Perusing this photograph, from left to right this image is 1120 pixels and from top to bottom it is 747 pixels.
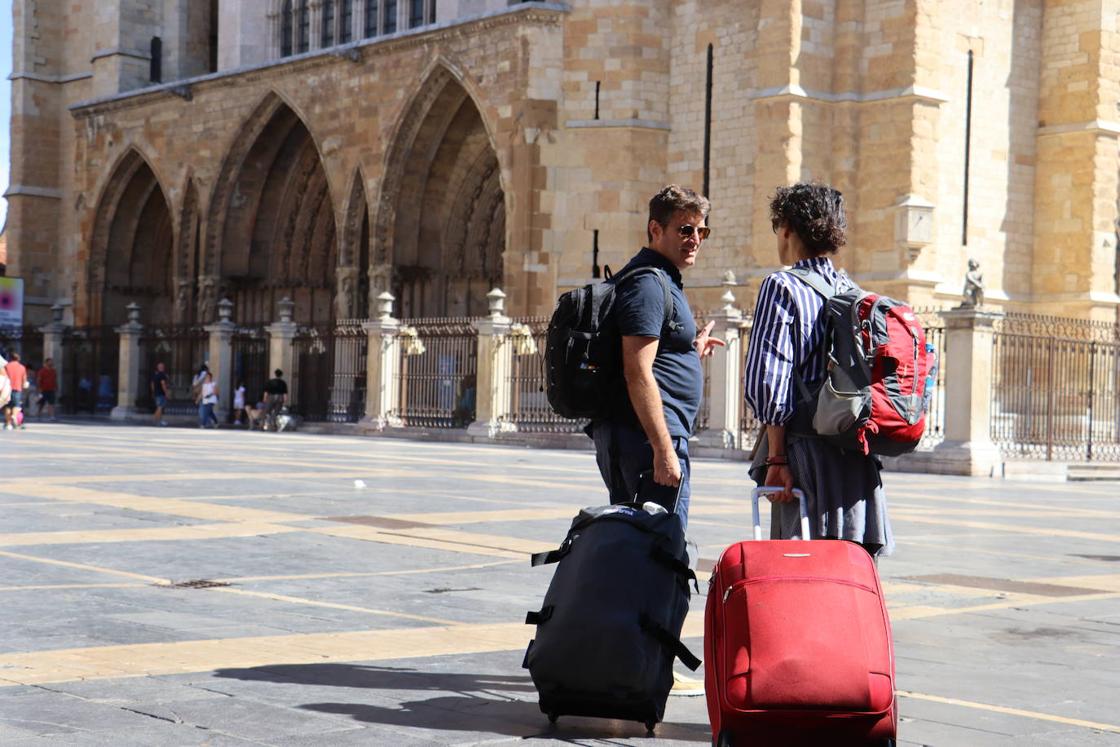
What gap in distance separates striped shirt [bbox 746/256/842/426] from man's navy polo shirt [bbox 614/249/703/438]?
34 centimetres

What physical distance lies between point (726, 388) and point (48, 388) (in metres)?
18.7

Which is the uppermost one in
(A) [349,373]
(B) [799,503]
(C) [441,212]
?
(C) [441,212]

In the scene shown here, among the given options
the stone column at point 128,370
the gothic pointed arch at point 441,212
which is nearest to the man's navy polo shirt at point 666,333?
the gothic pointed arch at point 441,212

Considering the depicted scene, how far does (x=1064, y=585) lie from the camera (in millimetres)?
8070

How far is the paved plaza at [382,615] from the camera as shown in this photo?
4586 mm

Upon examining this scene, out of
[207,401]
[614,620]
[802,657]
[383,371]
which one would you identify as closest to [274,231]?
[207,401]

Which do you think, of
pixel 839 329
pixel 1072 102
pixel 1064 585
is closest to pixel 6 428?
pixel 1072 102

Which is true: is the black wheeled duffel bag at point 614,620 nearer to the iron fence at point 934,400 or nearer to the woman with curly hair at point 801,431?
the woman with curly hair at point 801,431

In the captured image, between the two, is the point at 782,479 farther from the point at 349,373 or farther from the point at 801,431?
the point at 349,373

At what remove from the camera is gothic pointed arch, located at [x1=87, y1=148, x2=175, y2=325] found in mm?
41656

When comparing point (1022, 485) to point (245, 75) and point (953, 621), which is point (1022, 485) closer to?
point (953, 621)

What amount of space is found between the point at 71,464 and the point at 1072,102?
1941 centimetres

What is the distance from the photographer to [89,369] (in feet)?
127

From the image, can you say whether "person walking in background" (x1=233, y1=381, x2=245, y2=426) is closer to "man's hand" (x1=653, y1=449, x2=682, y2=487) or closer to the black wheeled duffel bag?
"man's hand" (x1=653, y1=449, x2=682, y2=487)
